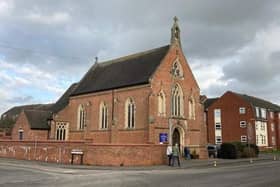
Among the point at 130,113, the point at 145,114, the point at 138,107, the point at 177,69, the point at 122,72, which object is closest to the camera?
the point at 145,114

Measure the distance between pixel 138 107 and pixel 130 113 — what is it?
1663mm

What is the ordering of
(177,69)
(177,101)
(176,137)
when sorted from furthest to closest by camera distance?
(177,69) → (177,101) → (176,137)

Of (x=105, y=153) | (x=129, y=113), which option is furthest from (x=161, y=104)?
(x=105, y=153)

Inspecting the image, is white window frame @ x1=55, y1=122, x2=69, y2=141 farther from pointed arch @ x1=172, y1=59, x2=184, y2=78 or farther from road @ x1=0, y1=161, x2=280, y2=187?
road @ x1=0, y1=161, x2=280, y2=187

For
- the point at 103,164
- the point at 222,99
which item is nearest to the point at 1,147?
the point at 103,164

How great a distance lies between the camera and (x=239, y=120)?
6719cm

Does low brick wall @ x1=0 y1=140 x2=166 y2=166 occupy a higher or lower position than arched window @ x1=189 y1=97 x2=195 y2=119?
lower

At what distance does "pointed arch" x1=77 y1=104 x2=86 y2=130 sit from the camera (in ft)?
143

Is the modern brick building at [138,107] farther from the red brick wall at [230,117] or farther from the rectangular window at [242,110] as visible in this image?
the rectangular window at [242,110]

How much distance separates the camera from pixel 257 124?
6650 cm

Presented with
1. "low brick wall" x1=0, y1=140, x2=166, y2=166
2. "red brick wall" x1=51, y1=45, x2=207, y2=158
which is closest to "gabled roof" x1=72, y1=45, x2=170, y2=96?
"red brick wall" x1=51, y1=45, x2=207, y2=158

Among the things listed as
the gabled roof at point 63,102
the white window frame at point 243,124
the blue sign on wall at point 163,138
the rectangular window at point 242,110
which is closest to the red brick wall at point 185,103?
the blue sign on wall at point 163,138

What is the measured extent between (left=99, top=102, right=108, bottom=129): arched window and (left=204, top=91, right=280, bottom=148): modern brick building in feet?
114

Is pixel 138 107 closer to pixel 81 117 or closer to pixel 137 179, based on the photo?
pixel 81 117
